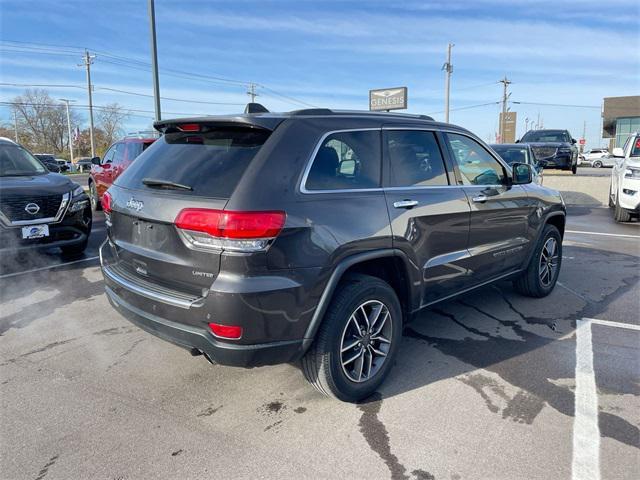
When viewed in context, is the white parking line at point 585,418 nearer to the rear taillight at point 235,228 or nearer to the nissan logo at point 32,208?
the rear taillight at point 235,228

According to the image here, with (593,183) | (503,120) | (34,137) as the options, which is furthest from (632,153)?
(34,137)

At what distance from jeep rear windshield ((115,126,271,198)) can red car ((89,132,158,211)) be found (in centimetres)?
674

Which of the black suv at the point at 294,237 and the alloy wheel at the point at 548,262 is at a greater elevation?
the black suv at the point at 294,237

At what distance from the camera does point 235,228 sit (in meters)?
2.47

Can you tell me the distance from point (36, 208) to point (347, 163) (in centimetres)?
488

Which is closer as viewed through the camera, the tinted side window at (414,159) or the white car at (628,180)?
the tinted side window at (414,159)

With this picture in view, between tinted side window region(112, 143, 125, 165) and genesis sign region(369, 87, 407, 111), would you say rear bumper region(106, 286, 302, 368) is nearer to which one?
tinted side window region(112, 143, 125, 165)


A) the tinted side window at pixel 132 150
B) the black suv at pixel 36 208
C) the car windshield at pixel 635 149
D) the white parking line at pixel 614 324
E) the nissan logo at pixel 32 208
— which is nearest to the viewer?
the white parking line at pixel 614 324

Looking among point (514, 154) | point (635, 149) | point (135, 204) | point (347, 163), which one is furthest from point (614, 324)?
point (635, 149)

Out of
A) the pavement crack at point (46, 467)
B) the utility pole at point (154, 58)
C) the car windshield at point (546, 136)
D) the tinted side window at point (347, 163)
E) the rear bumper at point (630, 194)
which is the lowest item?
the pavement crack at point (46, 467)

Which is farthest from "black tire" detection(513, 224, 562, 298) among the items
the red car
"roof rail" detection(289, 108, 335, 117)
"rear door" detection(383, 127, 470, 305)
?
the red car

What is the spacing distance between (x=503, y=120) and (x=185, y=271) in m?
52.8

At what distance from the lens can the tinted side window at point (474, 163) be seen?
158 inches

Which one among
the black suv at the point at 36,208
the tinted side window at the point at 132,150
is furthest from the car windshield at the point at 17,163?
the tinted side window at the point at 132,150
